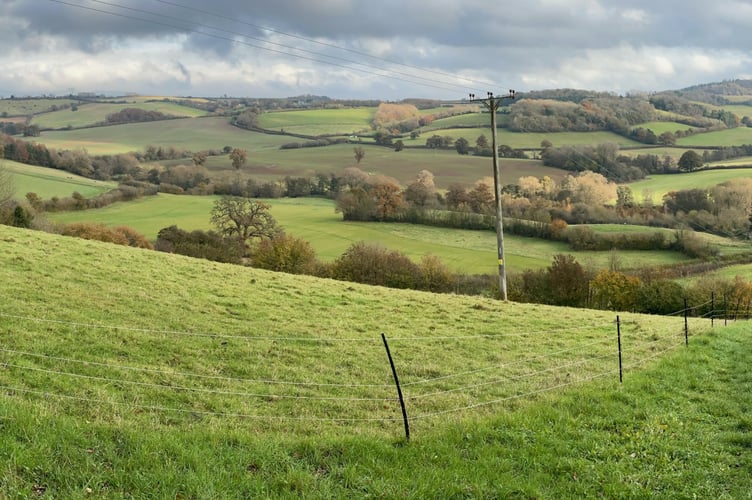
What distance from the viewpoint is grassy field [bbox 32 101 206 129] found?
542ft

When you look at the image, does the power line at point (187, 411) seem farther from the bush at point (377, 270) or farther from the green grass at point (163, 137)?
the green grass at point (163, 137)

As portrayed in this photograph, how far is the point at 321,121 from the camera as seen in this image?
175 m

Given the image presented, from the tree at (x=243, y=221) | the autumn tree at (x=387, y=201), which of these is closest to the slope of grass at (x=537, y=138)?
the autumn tree at (x=387, y=201)

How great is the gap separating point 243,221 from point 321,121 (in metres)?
112

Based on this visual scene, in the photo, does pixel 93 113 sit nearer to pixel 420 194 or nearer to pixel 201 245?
pixel 420 194

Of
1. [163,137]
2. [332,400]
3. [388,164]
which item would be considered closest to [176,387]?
[332,400]

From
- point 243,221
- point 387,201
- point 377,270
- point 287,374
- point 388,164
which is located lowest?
point 377,270

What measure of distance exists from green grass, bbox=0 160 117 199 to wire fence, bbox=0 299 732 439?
78.1 metres

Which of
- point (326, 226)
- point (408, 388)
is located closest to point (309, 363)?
point (408, 388)

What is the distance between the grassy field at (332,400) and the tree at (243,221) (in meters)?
46.1

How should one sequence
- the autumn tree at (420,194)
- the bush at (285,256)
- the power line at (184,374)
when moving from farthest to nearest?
1. the autumn tree at (420,194)
2. the bush at (285,256)
3. the power line at (184,374)

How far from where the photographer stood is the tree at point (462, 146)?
135m

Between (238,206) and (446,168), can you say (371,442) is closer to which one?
(238,206)

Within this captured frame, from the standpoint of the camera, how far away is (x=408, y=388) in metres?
13.2
